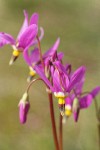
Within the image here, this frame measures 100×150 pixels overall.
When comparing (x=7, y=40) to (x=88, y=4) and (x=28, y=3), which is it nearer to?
(x=88, y=4)

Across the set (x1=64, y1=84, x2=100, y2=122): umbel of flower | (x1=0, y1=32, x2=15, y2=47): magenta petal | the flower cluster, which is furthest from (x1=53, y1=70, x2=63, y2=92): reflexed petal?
(x1=0, y1=32, x2=15, y2=47): magenta petal

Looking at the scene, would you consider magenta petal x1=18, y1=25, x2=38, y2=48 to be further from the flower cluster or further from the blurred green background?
the blurred green background

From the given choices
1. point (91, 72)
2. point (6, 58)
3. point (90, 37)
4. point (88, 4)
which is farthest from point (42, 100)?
point (88, 4)

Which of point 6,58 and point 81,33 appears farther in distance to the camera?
point 81,33

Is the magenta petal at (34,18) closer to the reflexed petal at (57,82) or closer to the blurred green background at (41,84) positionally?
the reflexed petal at (57,82)

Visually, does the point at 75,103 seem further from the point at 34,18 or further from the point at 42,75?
the point at 34,18

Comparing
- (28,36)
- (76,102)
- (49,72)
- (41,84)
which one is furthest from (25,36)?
(41,84)

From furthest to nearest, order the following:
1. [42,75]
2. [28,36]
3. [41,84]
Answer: [41,84] < [28,36] < [42,75]
